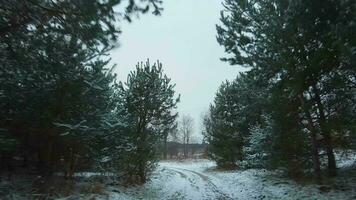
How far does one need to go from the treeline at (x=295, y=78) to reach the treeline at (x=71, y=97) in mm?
5640

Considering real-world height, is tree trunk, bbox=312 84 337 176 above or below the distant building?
below

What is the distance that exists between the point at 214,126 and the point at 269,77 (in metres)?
20.7

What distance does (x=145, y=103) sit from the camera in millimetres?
22328

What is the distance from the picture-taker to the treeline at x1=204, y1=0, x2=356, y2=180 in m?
13.7

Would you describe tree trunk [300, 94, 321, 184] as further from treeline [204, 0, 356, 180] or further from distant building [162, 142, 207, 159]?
distant building [162, 142, 207, 159]

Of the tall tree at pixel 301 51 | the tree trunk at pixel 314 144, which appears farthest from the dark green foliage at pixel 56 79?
the tree trunk at pixel 314 144

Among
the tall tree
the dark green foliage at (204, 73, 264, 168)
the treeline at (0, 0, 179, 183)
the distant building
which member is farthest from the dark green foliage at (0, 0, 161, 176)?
the distant building

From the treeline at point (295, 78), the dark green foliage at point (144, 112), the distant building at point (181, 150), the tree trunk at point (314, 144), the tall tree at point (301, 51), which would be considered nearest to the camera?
the tall tree at point (301, 51)

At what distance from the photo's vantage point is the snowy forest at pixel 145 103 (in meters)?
10.1

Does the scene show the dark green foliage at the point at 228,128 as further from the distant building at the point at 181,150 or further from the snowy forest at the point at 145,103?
the distant building at the point at 181,150

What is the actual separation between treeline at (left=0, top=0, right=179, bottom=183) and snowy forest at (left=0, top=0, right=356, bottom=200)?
4cm

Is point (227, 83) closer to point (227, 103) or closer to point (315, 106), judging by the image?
point (227, 103)

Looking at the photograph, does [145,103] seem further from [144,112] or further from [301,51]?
[301,51]

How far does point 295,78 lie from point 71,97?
27.5 feet
